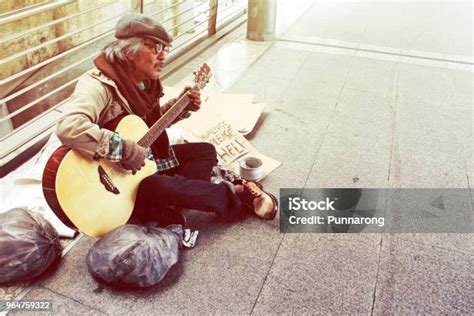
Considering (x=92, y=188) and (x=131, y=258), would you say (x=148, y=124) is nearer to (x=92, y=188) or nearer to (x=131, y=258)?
(x=92, y=188)

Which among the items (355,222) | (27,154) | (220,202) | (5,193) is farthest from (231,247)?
(27,154)

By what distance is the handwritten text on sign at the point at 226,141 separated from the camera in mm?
3021

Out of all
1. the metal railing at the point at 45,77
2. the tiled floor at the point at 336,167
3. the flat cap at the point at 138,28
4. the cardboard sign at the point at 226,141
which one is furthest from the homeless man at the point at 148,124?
the metal railing at the point at 45,77

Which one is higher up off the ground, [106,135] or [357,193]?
[106,135]

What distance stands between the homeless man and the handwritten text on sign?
1.52 feet

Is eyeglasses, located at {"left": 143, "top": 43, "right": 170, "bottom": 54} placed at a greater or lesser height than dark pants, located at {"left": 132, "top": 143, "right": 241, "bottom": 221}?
greater

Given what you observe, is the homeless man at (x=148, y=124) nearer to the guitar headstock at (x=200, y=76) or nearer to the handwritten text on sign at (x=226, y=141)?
the guitar headstock at (x=200, y=76)

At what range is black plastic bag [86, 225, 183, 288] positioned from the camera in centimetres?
189

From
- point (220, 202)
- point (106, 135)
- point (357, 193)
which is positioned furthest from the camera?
point (357, 193)

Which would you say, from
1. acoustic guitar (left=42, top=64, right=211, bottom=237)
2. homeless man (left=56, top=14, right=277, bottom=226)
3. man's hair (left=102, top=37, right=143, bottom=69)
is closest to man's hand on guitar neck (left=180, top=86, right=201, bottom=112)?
homeless man (left=56, top=14, right=277, bottom=226)

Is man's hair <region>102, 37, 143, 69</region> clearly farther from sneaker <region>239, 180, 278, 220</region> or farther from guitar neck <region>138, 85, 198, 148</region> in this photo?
sneaker <region>239, 180, 278, 220</region>

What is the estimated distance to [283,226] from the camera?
2.49 metres

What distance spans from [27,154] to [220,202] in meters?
1.66

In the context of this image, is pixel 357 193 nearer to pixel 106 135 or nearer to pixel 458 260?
pixel 458 260
